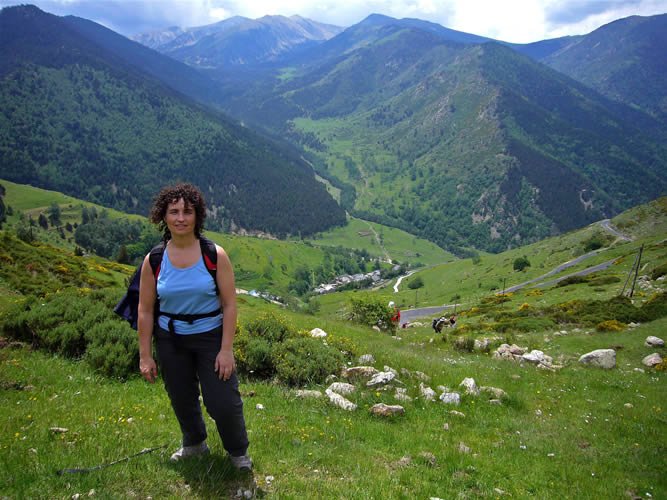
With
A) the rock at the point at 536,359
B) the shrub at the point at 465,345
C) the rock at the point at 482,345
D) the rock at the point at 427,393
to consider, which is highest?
the rock at the point at 427,393

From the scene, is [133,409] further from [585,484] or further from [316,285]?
[316,285]

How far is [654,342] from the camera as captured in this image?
2188 cm

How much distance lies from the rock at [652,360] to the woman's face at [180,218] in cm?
2298

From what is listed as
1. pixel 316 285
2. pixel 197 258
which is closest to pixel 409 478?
pixel 197 258

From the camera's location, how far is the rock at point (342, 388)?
10.6 metres

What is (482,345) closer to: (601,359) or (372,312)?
(601,359)

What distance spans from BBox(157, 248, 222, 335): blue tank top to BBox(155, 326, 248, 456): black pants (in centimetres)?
14

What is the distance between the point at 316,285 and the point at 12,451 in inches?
7371

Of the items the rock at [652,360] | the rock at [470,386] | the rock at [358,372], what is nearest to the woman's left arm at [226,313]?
the rock at [358,372]

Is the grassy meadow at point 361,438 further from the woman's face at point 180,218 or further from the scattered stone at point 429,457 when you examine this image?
the woman's face at point 180,218

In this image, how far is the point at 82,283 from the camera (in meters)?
32.4

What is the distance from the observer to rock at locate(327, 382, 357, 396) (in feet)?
34.7

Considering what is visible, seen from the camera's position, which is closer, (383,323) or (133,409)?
(133,409)

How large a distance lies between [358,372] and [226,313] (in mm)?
7394
